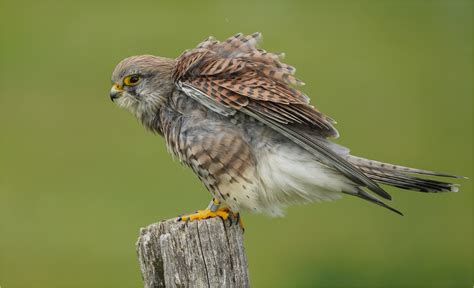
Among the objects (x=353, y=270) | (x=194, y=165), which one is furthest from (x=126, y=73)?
(x=353, y=270)

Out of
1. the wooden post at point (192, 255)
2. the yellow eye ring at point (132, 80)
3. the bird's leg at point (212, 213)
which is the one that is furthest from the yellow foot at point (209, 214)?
the yellow eye ring at point (132, 80)

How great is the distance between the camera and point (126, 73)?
5379mm

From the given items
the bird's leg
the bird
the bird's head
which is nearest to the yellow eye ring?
the bird's head

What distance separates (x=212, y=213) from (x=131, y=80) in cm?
97

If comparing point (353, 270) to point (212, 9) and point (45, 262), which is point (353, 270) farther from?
point (212, 9)

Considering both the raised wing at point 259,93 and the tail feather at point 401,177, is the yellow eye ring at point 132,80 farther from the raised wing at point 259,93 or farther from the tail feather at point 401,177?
the tail feather at point 401,177

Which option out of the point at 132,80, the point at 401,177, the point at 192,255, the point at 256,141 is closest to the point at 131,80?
the point at 132,80

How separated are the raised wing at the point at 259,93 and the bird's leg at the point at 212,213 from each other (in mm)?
538

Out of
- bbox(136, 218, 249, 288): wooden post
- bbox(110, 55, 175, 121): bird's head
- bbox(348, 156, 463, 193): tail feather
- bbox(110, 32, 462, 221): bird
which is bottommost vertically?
bbox(136, 218, 249, 288): wooden post

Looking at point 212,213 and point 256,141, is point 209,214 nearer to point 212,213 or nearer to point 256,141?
point 212,213

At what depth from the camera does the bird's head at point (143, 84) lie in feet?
17.5

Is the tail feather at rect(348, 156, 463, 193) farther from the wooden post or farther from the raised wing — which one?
the wooden post

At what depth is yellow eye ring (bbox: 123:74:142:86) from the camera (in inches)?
213

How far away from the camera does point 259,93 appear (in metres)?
4.82
